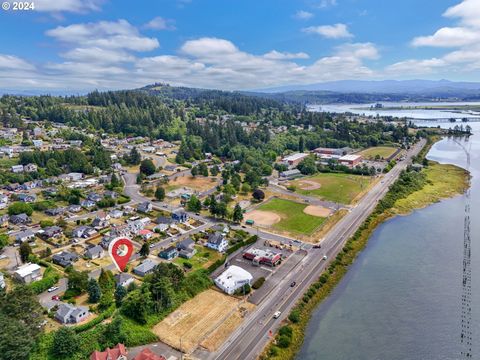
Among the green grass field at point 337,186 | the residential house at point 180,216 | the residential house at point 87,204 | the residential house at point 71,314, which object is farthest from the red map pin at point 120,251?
the green grass field at point 337,186

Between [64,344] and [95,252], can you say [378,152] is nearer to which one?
[95,252]

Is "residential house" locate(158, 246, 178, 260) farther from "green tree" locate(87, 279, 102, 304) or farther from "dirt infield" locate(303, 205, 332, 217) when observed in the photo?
"dirt infield" locate(303, 205, 332, 217)

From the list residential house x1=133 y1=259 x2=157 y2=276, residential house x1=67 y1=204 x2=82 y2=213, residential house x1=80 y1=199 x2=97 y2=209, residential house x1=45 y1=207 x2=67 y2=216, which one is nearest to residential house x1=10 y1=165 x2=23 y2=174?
residential house x1=45 y1=207 x2=67 y2=216

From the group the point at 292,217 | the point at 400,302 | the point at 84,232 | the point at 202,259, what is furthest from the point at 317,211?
the point at 84,232

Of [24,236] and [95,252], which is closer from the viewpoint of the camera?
[95,252]

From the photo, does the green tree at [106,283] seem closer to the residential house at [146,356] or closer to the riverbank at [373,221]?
the residential house at [146,356]

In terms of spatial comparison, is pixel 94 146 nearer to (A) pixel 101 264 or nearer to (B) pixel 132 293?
(A) pixel 101 264

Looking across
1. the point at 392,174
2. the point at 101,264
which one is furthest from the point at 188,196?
the point at 392,174
